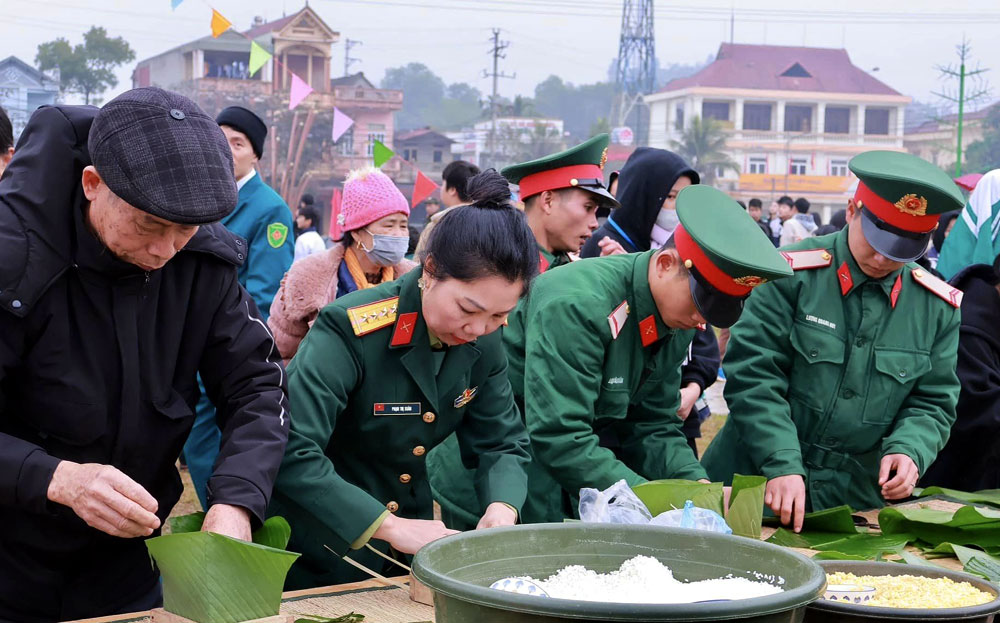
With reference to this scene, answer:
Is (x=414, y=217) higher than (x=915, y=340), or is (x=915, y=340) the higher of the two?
(x=915, y=340)

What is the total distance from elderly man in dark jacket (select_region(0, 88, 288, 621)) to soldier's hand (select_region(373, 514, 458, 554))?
257 millimetres

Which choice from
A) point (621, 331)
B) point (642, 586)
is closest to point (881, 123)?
point (621, 331)

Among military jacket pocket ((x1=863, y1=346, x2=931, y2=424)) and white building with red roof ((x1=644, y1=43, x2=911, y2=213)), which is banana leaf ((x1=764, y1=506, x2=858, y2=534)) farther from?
white building with red roof ((x1=644, y1=43, x2=911, y2=213))

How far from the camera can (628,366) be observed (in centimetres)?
261

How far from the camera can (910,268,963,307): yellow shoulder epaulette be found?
2.98 m

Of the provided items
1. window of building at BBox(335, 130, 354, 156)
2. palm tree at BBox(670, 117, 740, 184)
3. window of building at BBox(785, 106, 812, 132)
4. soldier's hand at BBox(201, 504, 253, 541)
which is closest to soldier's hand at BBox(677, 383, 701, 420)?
soldier's hand at BBox(201, 504, 253, 541)

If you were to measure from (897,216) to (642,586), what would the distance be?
1.67 metres

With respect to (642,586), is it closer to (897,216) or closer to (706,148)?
(897,216)

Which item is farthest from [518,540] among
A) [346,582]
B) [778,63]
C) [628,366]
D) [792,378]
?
[778,63]

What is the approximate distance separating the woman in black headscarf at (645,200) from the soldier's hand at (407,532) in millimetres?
2015

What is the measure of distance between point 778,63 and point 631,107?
9432 mm

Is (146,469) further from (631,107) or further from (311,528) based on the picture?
(631,107)

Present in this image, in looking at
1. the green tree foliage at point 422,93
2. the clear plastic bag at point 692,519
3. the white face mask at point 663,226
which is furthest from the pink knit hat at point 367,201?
the green tree foliage at point 422,93

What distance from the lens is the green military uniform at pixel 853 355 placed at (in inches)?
113
